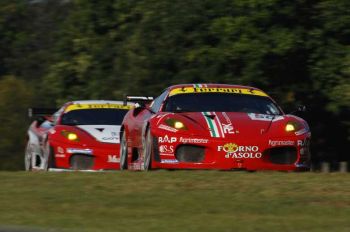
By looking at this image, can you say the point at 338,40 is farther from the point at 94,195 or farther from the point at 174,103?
the point at 94,195

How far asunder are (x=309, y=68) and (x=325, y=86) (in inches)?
28.7

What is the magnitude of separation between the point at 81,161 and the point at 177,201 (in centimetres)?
792

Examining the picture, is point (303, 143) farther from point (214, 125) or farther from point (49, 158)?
point (49, 158)

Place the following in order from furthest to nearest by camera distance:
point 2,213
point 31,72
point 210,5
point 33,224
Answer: point 31,72, point 210,5, point 2,213, point 33,224

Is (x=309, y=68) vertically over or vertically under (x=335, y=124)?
over

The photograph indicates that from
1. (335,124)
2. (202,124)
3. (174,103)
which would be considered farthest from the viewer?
(335,124)

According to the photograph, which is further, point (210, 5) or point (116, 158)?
point (210, 5)

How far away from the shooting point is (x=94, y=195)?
10219 millimetres

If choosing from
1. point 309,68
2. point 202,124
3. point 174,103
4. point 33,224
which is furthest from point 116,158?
point 33,224

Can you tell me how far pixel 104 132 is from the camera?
17734 mm

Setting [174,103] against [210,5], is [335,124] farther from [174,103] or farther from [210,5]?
[174,103]

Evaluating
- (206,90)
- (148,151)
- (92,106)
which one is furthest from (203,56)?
(148,151)

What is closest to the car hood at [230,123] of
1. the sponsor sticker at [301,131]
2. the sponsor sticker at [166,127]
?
the sponsor sticker at [166,127]

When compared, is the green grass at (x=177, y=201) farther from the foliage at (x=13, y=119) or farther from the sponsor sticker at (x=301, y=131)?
the foliage at (x=13, y=119)
